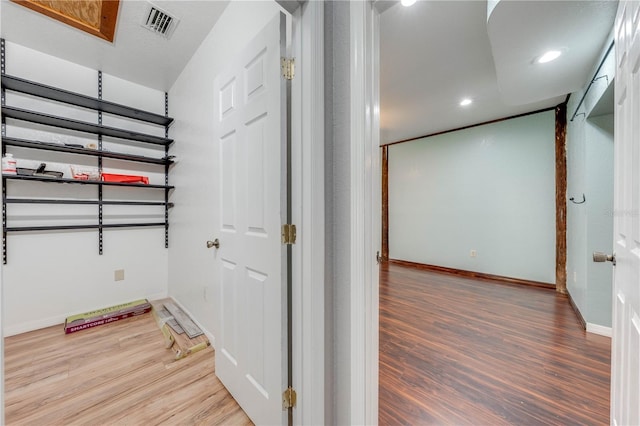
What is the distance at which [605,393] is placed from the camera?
5.46 feet

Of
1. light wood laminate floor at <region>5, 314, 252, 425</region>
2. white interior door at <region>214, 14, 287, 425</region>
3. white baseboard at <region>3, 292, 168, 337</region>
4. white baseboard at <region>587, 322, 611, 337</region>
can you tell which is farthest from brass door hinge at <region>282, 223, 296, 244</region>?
white baseboard at <region>587, 322, 611, 337</region>

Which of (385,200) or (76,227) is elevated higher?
(385,200)

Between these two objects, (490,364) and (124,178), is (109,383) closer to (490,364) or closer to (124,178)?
(124,178)

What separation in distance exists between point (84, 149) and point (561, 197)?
5319 millimetres

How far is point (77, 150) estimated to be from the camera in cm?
247

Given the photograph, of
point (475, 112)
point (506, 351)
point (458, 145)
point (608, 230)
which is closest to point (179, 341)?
point (506, 351)

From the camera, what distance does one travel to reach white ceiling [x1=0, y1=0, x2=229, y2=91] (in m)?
1.98

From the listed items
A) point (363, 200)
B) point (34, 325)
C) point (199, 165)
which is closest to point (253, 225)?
point (363, 200)

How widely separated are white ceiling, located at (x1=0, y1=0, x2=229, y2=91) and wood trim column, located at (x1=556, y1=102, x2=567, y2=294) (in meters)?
4.05

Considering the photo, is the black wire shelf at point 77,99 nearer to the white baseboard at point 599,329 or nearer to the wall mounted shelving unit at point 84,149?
the wall mounted shelving unit at point 84,149

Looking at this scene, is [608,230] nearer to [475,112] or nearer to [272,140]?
[475,112]

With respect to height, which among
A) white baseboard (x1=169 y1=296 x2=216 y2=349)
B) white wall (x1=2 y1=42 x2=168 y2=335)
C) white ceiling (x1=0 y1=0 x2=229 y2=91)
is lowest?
white baseboard (x1=169 y1=296 x2=216 y2=349)

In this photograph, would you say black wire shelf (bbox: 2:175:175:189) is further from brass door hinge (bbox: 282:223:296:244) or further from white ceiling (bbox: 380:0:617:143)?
white ceiling (bbox: 380:0:617:143)

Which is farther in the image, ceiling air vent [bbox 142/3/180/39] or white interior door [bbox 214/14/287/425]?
ceiling air vent [bbox 142/3/180/39]
